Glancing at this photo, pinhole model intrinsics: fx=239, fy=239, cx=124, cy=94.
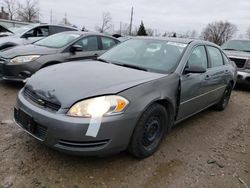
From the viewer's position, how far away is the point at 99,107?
232 centimetres

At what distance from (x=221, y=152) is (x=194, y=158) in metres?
0.51

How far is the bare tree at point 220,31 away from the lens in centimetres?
5250

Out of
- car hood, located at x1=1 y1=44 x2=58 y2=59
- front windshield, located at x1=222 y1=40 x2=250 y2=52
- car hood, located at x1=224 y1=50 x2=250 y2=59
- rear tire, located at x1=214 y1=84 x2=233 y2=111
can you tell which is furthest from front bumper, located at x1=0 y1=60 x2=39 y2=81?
front windshield, located at x1=222 y1=40 x2=250 y2=52

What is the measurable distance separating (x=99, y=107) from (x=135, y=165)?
89cm

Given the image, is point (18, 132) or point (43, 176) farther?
point (18, 132)

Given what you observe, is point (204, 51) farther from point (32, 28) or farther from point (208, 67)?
point (32, 28)

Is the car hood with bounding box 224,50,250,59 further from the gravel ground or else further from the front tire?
the front tire

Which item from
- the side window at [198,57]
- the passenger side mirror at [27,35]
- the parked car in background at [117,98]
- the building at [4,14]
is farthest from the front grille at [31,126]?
the building at [4,14]

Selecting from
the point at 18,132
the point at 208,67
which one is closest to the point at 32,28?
the point at 18,132

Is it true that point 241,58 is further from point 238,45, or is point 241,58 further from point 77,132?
point 77,132

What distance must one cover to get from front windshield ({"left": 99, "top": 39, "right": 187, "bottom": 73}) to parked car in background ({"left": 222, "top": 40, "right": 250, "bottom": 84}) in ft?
14.9

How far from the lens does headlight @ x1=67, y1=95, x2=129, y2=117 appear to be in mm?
2277

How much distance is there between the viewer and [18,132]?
3211 millimetres

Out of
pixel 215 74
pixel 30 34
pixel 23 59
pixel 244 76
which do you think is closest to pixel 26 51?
pixel 23 59
